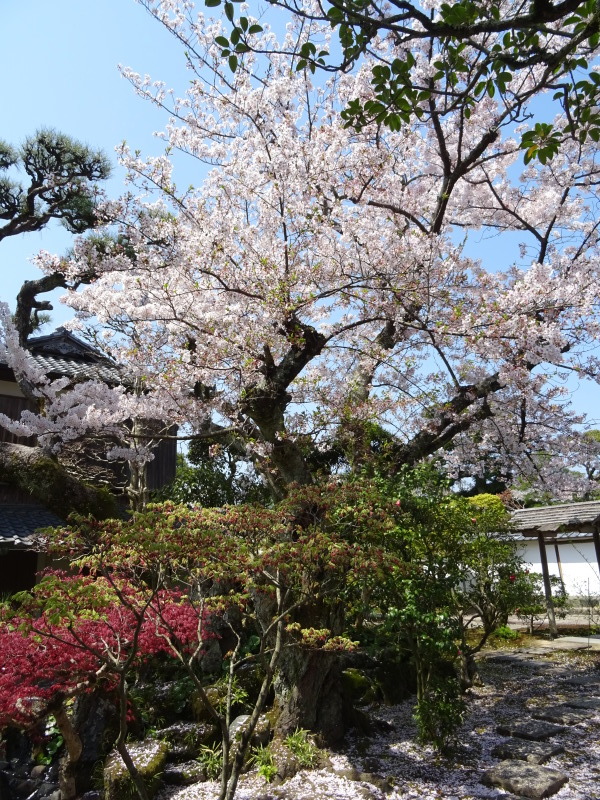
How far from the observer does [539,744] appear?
5.80 m

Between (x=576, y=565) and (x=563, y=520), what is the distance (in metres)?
6.81

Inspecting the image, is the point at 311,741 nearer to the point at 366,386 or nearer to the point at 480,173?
the point at 366,386

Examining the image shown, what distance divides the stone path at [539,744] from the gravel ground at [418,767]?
0.08m

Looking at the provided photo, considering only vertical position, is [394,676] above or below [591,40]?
below

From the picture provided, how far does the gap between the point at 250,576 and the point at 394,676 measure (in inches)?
161

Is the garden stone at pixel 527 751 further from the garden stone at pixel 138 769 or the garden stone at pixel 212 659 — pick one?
the garden stone at pixel 212 659

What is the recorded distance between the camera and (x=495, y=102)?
27.0ft

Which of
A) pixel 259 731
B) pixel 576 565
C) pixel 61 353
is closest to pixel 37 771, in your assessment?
pixel 259 731

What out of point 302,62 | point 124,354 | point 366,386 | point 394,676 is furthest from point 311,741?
point 302,62

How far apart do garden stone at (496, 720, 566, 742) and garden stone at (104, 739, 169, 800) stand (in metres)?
3.70

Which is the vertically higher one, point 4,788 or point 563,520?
point 563,520

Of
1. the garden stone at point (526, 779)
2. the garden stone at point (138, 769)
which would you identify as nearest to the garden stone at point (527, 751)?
the garden stone at point (526, 779)

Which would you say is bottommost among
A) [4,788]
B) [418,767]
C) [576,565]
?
[4,788]

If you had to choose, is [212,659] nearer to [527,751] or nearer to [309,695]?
[309,695]
